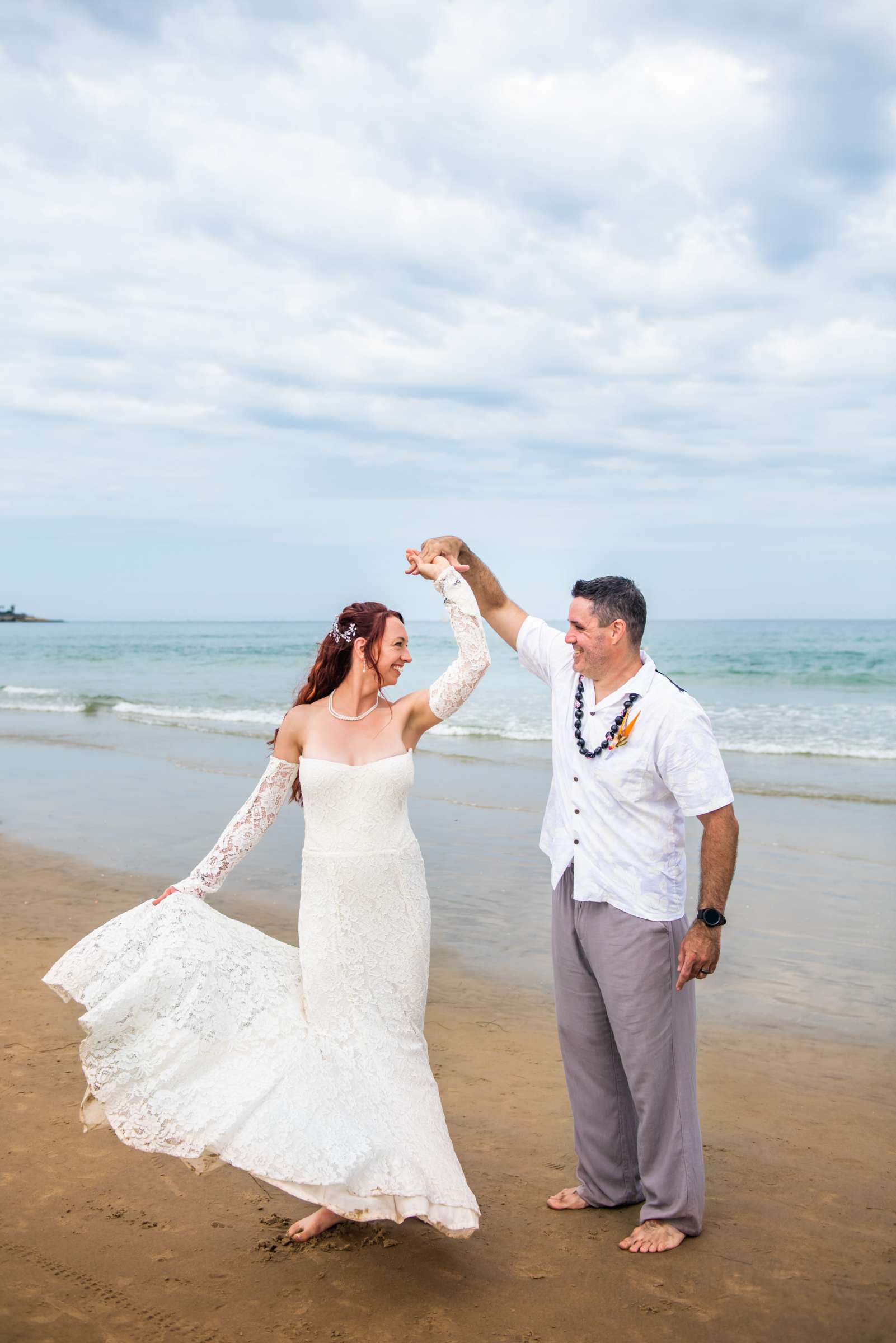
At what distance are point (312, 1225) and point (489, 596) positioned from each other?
2396mm

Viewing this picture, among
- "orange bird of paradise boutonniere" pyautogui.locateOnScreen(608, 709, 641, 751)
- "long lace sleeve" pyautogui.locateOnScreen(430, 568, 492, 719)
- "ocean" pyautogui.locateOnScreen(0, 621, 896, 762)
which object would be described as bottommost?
"ocean" pyautogui.locateOnScreen(0, 621, 896, 762)

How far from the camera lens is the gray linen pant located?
11.2ft

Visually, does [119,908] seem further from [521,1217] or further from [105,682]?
[105,682]

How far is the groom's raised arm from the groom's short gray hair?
55 cm

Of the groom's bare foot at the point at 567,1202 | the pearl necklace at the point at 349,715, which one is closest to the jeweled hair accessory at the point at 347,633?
the pearl necklace at the point at 349,715

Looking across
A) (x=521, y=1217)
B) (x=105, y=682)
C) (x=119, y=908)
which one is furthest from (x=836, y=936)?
(x=105, y=682)

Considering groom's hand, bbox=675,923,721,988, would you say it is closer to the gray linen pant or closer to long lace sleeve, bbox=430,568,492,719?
the gray linen pant

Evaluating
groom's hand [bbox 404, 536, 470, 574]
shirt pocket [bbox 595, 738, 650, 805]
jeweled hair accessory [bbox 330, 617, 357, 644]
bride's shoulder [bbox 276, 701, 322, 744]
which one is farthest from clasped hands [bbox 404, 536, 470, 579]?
shirt pocket [bbox 595, 738, 650, 805]

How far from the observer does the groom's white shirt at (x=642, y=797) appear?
11.0 ft

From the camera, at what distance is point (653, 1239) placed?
3.42m

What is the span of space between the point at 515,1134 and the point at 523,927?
2.92 meters

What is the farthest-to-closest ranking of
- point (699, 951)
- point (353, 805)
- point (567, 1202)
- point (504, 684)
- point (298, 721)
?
point (504, 684), point (567, 1202), point (298, 721), point (353, 805), point (699, 951)

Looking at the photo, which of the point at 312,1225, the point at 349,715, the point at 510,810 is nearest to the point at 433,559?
the point at 349,715

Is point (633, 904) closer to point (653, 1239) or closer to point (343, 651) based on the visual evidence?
point (653, 1239)
